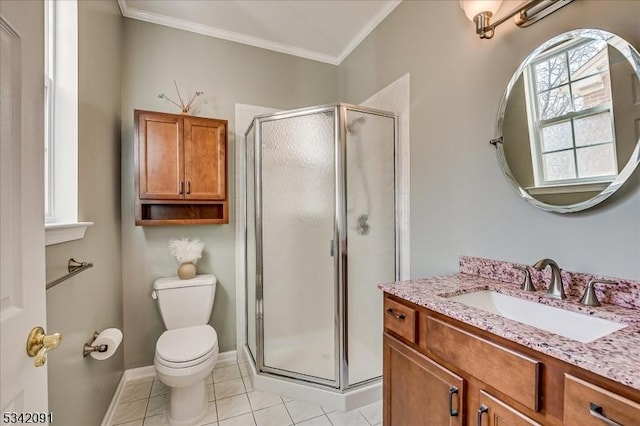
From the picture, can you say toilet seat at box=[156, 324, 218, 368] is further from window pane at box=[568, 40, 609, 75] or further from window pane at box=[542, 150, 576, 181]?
window pane at box=[568, 40, 609, 75]

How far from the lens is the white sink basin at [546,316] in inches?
37.3

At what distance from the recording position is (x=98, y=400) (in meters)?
1.55

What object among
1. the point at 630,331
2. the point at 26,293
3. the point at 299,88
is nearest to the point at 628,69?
the point at 630,331

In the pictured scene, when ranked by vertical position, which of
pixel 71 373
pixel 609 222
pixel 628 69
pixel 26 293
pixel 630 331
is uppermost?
pixel 628 69

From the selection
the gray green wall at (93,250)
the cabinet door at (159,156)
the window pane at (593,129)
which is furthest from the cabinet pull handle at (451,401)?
the cabinet door at (159,156)

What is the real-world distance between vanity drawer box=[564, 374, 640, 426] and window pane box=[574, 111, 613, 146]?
2.86 ft

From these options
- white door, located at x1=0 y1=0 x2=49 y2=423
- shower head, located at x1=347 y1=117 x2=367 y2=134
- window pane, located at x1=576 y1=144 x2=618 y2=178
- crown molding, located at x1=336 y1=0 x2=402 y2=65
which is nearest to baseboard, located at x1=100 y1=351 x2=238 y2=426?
white door, located at x1=0 y1=0 x2=49 y2=423

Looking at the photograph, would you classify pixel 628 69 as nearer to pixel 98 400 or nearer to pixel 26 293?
pixel 26 293

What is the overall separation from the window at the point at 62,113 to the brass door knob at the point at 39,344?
27.3 inches

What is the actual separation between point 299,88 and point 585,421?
2.78 m

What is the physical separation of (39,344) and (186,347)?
46.9 inches

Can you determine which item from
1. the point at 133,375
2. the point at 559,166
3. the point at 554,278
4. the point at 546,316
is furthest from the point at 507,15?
the point at 133,375

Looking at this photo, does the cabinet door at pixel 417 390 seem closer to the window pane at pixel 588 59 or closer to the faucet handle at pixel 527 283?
the faucet handle at pixel 527 283

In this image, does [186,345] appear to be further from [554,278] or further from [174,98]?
[554,278]
